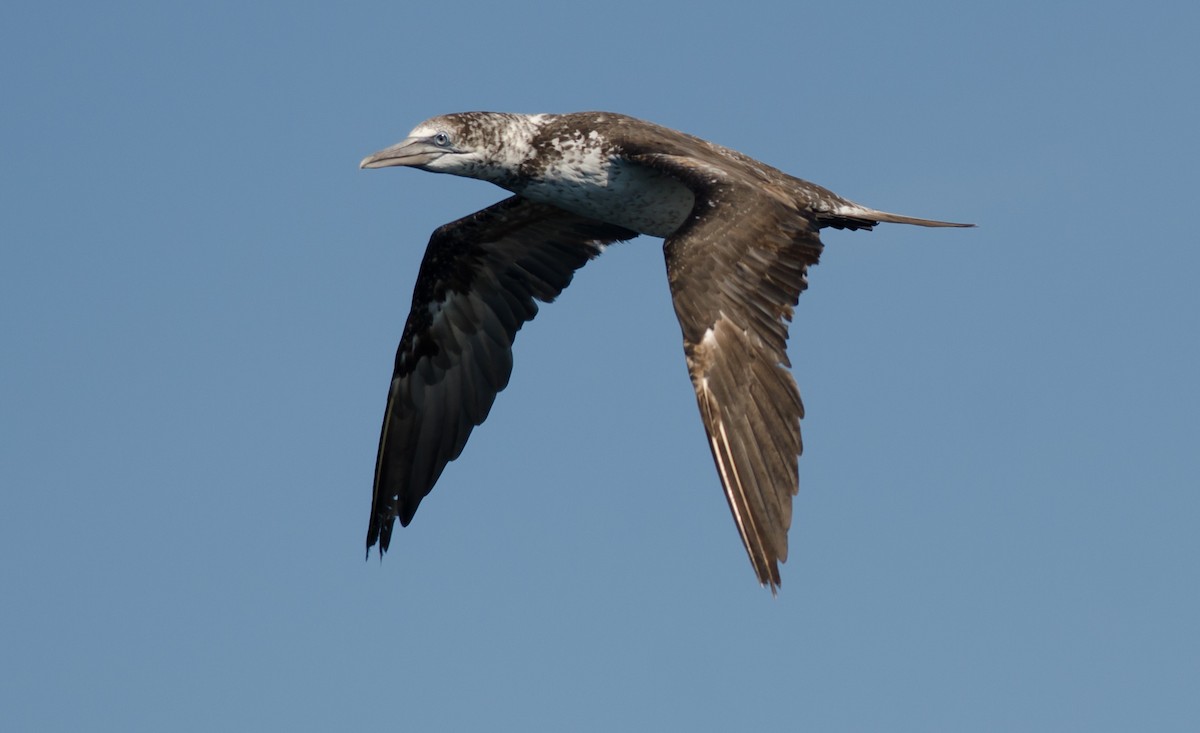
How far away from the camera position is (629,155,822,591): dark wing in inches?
547

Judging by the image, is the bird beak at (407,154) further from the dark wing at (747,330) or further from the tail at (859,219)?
the tail at (859,219)

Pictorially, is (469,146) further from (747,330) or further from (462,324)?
(747,330)

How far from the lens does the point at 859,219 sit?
1747 cm

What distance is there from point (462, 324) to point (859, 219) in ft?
15.6

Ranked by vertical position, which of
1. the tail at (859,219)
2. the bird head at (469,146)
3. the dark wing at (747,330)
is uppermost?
the bird head at (469,146)

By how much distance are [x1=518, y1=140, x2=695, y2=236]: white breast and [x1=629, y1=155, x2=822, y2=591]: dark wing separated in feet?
2.95

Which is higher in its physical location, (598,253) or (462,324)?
(598,253)

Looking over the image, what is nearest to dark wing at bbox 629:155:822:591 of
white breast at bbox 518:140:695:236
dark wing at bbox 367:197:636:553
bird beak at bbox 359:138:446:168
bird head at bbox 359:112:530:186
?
white breast at bbox 518:140:695:236

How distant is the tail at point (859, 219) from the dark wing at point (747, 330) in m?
1.19

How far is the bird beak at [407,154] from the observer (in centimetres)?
1742

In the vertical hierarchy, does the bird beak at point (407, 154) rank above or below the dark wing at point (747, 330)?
above

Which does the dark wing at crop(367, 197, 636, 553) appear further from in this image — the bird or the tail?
the tail

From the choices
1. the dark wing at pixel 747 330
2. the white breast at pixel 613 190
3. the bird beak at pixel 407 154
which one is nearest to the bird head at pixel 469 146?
the bird beak at pixel 407 154

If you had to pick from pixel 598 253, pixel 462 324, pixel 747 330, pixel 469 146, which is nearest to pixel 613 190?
pixel 469 146
